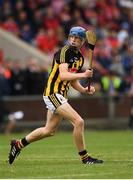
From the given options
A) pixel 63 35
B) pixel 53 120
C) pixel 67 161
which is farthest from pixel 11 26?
pixel 53 120

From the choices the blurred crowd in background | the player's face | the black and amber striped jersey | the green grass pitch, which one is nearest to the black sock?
the green grass pitch

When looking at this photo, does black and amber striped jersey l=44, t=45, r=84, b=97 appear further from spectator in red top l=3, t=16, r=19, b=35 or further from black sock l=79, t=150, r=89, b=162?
spectator in red top l=3, t=16, r=19, b=35

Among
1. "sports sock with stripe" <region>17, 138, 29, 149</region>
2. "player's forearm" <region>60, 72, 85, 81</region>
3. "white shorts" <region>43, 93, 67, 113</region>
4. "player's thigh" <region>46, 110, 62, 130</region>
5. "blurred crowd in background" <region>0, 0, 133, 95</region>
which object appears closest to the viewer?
"player's forearm" <region>60, 72, 85, 81</region>

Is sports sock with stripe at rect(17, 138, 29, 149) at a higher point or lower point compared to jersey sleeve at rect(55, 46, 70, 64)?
lower

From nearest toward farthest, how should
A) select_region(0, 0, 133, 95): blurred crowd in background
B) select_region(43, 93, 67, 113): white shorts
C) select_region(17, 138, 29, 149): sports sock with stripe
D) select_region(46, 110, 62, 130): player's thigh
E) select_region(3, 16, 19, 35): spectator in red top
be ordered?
select_region(43, 93, 67, 113): white shorts, select_region(46, 110, 62, 130): player's thigh, select_region(17, 138, 29, 149): sports sock with stripe, select_region(0, 0, 133, 95): blurred crowd in background, select_region(3, 16, 19, 35): spectator in red top

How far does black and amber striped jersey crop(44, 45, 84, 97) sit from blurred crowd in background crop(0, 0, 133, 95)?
11378 millimetres

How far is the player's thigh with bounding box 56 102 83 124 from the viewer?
13984mm

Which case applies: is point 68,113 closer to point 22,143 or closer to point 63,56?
point 63,56

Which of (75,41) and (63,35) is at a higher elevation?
(63,35)

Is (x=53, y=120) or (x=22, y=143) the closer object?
(x=53, y=120)

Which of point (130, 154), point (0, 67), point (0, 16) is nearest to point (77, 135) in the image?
point (130, 154)

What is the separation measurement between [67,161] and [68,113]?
112 cm

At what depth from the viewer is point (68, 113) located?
1401cm

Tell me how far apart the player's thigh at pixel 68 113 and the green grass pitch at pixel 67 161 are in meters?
0.73
